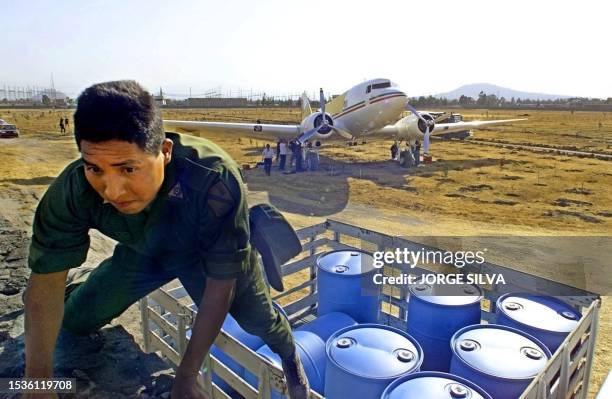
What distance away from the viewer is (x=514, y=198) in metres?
13.7

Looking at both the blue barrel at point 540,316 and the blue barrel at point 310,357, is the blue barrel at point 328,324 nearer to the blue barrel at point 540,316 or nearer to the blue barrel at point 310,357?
the blue barrel at point 310,357

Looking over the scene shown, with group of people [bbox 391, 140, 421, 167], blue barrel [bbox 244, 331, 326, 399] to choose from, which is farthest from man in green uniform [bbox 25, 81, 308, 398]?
group of people [bbox 391, 140, 421, 167]

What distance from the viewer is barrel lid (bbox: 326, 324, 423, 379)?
110 inches

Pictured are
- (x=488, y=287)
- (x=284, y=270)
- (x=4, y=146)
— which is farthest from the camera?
(x=4, y=146)

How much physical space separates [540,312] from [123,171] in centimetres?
349

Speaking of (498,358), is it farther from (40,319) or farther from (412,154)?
(412,154)

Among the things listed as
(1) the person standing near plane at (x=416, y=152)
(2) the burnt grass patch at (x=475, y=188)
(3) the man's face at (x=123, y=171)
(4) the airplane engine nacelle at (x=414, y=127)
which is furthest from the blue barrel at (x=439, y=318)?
(4) the airplane engine nacelle at (x=414, y=127)

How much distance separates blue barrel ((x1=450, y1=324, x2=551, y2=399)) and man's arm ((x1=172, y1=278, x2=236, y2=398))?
6.12 ft

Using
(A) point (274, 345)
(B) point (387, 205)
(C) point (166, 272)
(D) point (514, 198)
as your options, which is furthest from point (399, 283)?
(D) point (514, 198)

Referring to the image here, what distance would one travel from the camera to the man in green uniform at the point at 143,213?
5.12 feet

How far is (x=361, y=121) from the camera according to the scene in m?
19.0

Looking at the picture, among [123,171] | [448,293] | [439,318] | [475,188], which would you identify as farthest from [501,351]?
[475,188]

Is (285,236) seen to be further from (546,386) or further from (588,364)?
(588,364)

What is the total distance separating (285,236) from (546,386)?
1762 millimetres
